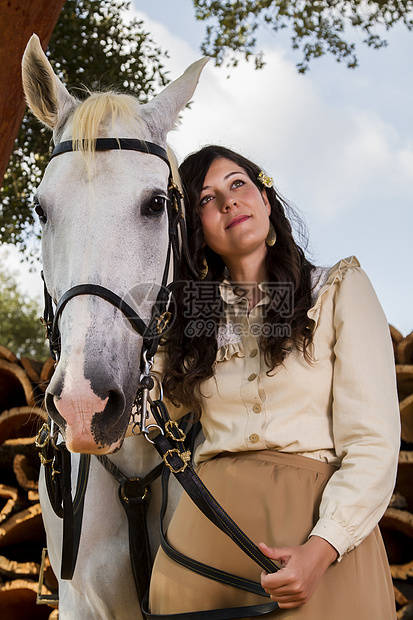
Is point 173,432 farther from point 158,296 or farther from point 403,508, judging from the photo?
point 403,508

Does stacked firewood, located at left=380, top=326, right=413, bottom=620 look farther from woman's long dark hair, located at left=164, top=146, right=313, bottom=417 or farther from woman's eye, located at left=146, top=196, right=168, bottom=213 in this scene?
woman's eye, located at left=146, top=196, right=168, bottom=213

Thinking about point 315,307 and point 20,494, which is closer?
point 315,307

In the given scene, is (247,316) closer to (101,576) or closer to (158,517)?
(158,517)

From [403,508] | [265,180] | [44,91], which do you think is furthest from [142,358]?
[403,508]

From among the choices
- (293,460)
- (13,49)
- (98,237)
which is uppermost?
(13,49)

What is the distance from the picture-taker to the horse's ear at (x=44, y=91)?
1574mm

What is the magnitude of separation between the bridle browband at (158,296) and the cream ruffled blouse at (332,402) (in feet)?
0.81

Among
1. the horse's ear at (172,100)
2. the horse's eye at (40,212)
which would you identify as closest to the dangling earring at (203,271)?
the horse's ear at (172,100)

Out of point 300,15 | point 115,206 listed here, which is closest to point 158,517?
point 115,206

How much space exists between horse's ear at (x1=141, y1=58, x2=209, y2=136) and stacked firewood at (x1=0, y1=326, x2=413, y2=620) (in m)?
1.65

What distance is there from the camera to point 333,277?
1.43 metres

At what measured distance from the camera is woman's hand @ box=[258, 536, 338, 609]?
107 centimetres

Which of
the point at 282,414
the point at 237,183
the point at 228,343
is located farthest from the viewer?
the point at 237,183

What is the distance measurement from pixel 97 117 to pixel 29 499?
2330mm
